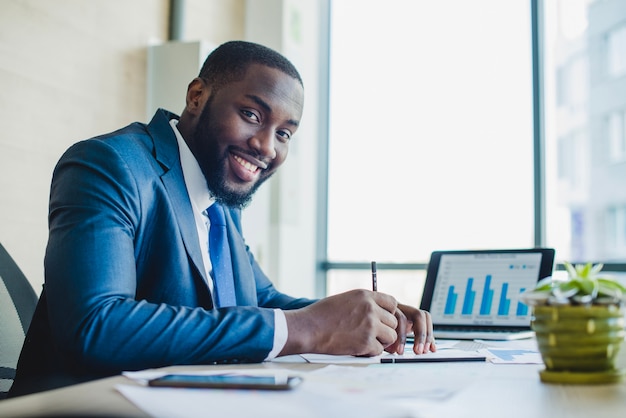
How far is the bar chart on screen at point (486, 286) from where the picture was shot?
2.06 m

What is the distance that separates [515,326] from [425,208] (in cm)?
213

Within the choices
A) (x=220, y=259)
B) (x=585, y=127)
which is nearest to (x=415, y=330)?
(x=220, y=259)

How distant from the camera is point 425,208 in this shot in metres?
4.09

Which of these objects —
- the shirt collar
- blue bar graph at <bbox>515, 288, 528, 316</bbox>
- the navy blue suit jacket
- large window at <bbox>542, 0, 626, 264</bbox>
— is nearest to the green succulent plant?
the navy blue suit jacket

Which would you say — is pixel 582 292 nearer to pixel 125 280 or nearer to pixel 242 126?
pixel 125 280

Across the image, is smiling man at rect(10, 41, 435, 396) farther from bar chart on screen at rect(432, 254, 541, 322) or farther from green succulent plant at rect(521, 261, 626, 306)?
bar chart on screen at rect(432, 254, 541, 322)

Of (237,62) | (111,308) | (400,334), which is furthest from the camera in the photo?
(237,62)

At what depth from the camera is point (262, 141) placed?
180cm

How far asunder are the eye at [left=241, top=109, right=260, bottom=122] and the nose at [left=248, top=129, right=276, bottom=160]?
1.4 inches

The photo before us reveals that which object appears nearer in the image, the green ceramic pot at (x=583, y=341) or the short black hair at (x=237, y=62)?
the green ceramic pot at (x=583, y=341)

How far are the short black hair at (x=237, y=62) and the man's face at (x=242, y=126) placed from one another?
0.02m

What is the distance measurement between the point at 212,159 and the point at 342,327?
2.36 feet

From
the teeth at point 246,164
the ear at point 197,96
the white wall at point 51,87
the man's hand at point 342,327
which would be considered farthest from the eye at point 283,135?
the white wall at point 51,87

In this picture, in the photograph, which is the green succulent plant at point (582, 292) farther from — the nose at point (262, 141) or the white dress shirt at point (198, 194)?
the nose at point (262, 141)
